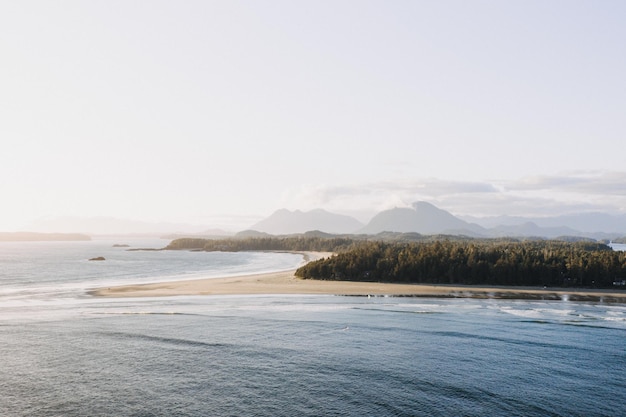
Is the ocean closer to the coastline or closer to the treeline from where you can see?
the coastline

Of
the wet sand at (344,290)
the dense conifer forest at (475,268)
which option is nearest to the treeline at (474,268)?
the dense conifer forest at (475,268)

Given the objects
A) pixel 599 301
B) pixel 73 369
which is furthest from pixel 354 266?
pixel 73 369

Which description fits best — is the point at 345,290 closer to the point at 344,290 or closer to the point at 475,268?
the point at 344,290

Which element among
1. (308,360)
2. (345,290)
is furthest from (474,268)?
(308,360)

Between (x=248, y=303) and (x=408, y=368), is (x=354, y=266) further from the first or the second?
(x=408, y=368)

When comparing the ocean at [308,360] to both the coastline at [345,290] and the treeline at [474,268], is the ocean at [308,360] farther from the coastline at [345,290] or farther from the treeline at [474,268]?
the treeline at [474,268]

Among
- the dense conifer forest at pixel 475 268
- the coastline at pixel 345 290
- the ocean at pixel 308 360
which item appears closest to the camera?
the ocean at pixel 308 360
